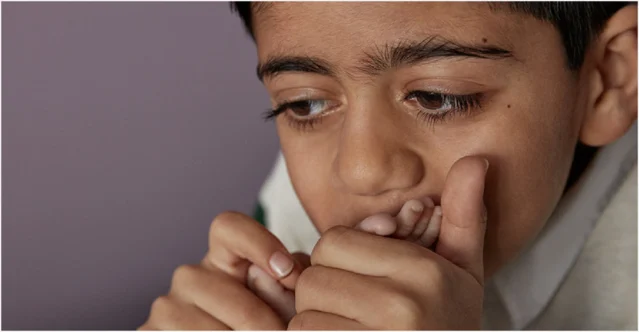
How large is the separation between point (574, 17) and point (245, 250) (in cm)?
41

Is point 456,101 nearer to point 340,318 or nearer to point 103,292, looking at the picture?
point 340,318

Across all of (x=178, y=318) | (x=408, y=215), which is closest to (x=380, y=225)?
(x=408, y=215)

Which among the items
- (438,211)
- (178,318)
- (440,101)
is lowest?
(178,318)

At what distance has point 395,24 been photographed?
0.63m

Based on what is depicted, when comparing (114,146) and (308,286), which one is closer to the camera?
(308,286)

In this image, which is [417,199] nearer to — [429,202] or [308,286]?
[429,202]

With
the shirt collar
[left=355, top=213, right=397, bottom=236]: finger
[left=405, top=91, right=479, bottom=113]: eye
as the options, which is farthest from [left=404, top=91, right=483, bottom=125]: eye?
the shirt collar

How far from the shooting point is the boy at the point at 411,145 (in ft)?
2.02

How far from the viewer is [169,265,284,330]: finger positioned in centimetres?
73

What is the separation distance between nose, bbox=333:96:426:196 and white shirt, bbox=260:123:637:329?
0.32 meters

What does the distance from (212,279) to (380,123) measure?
0.27m

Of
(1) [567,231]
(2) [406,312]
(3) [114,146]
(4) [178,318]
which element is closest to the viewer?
(2) [406,312]

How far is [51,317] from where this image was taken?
1.41m

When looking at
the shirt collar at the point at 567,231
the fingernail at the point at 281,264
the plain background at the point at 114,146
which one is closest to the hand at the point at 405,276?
the fingernail at the point at 281,264
